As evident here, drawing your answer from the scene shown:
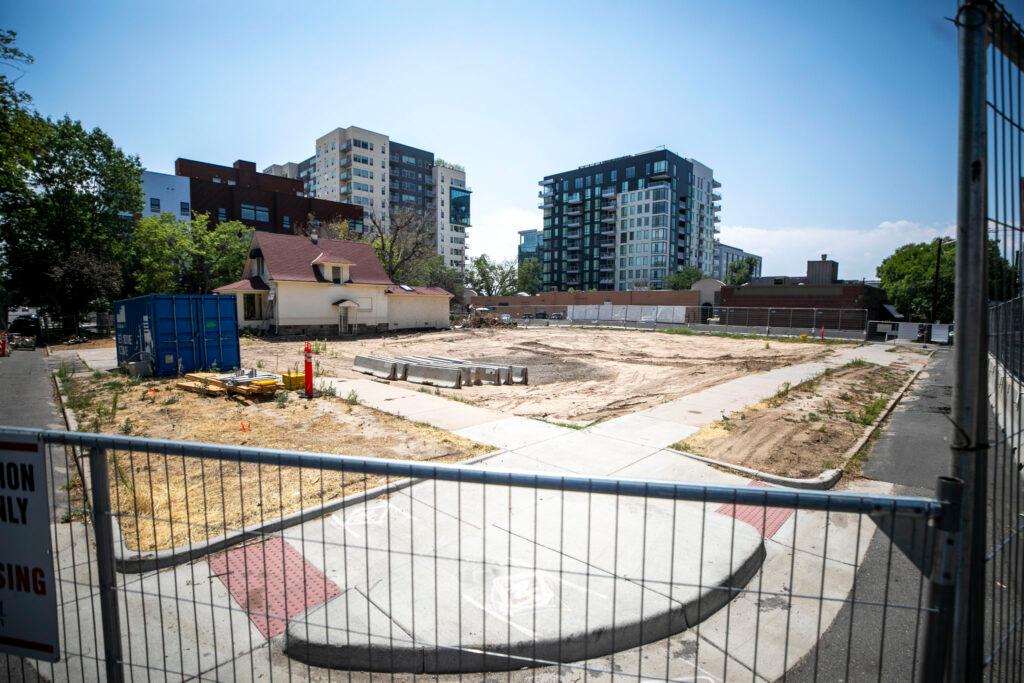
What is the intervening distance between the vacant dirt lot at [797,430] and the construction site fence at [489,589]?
2.17 m

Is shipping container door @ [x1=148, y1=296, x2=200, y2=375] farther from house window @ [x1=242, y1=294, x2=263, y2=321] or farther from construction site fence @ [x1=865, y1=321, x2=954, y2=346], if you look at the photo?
construction site fence @ [x1=865, y1=321, x2=954, y2=346]

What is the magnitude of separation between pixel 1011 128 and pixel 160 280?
164 feet

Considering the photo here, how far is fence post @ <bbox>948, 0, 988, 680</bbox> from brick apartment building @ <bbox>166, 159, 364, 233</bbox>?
6737 centimetres

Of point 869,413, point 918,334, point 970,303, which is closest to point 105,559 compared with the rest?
point 970,303

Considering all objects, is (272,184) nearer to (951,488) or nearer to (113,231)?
(113,231)

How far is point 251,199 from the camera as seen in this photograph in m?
66.2

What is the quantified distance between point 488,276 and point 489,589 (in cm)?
9151

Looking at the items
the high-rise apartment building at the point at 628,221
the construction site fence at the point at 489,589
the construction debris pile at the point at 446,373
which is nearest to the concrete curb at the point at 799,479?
the construction site fence at the point at 489,589

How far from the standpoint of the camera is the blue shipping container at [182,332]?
53.3 feet

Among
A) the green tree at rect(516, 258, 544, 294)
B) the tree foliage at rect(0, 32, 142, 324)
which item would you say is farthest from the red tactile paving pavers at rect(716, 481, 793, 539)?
the green tree at rect(516, 258, 544, 294)

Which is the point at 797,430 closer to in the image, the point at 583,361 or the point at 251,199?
the point at 583,361

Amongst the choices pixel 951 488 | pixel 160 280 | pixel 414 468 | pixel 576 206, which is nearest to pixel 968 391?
pixel 951 488

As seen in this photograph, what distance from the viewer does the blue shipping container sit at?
16.2 metres

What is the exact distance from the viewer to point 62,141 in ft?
132
